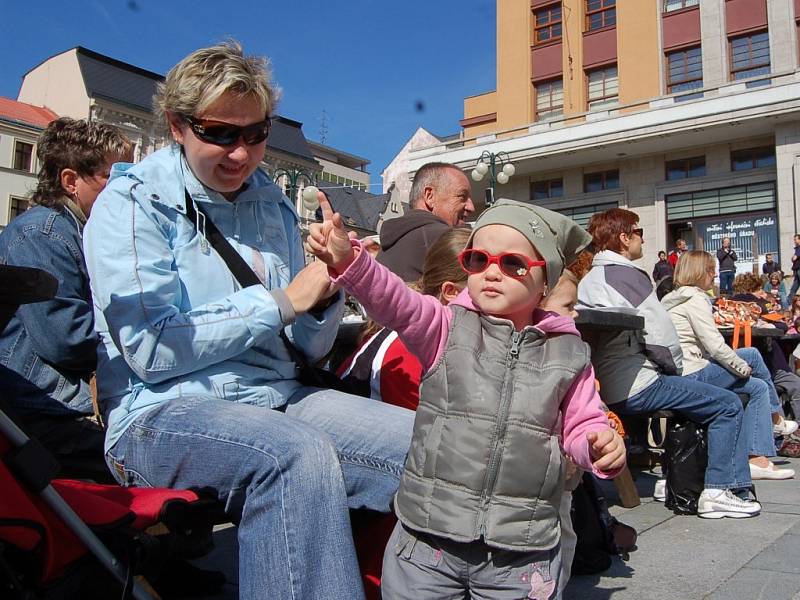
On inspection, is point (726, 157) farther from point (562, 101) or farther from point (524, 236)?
point (524, 236)

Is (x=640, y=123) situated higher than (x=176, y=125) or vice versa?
(x=640, y=123)

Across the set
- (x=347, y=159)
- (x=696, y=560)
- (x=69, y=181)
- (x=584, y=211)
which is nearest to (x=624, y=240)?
(x=696, y=560)

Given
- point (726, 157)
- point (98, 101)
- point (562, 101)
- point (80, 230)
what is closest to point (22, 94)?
point (98, 101)

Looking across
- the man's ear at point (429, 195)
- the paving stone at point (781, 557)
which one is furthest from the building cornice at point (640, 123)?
the paving stone at point (781, 557)

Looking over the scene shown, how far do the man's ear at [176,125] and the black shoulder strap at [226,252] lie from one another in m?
0.20

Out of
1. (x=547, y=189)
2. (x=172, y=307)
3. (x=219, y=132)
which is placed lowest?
(x=172, y=307)

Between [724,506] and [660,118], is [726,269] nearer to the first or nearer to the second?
[660,118]

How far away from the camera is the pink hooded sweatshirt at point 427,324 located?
67.7 inches

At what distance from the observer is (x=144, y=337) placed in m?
1.83

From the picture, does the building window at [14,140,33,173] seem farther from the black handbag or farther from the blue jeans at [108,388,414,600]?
the blue jeans at [108,388,414,600]

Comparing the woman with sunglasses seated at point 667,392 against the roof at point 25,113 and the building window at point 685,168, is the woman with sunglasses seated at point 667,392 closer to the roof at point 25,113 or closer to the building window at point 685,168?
the building window at point 685,168

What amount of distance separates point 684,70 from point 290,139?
29.8 m

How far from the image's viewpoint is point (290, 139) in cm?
4922

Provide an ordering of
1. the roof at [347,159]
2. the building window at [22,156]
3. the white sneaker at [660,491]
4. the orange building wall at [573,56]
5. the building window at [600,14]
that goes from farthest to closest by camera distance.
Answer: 1. the roof at [347,159]
2. the building window at [22,156]
3. the orange building wall at [573,56]
4. the building window at [600,14]
5. the white sneaker at [660,491]
